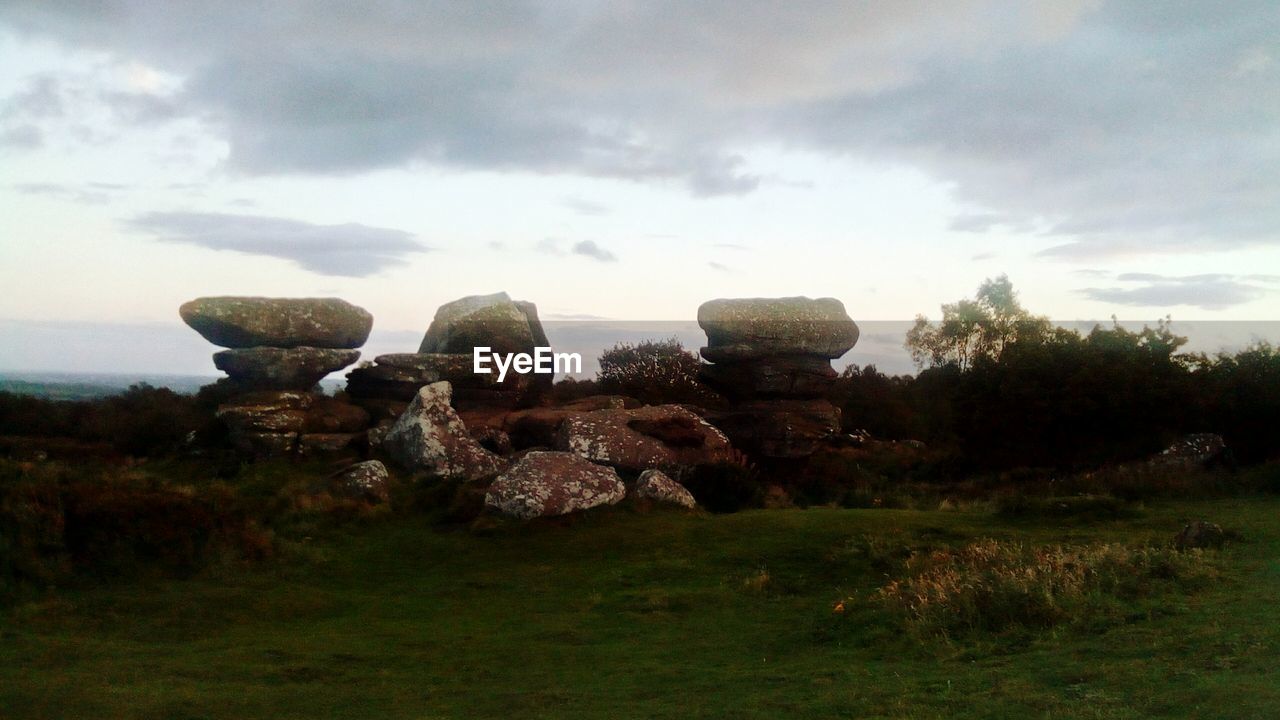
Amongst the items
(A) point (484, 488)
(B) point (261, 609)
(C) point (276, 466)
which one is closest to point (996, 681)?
(B) point (261, 609)

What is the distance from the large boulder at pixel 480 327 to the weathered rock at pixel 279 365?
3.77 metres

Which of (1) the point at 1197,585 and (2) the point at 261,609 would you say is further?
(2) the point at 261,609

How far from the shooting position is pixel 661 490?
67.2ft

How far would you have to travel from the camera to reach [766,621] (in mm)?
12125

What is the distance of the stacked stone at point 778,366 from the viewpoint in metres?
28.1

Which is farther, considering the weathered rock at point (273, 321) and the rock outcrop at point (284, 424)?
the weathered rock at point (273, 321)

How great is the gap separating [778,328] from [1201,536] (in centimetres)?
1573

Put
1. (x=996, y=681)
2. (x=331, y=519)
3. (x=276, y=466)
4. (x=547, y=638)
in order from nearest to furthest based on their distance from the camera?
(x=996, y=681), (x=547, y=638), (x=331, y=519), (x=276, y=466)

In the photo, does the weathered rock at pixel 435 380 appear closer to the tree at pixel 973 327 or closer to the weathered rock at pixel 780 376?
the weathered rock at pixel 780 376

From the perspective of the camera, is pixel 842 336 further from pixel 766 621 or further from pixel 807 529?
pixel 766 621

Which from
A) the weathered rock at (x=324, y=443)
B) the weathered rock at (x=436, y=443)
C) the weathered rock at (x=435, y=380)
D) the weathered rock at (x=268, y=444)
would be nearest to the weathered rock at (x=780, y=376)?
the weathered rock at (x=435, y=380)

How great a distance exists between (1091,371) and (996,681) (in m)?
24.2

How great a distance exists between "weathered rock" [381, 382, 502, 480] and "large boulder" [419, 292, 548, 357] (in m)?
5.02

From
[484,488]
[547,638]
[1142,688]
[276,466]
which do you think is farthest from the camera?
[276,466]
